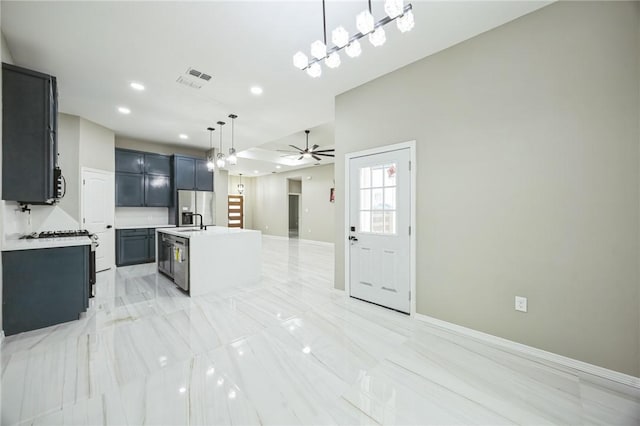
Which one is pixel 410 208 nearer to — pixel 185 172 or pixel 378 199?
pixel 378 199

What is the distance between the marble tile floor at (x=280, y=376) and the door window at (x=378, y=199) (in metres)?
1.12

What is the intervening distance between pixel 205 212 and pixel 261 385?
5.79m

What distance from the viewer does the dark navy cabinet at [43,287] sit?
255 centimetres

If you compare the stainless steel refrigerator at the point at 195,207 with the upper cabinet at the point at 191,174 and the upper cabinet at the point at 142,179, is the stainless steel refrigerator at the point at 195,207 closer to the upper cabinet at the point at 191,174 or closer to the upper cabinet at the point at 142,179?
the upper cabinet at the point at 191,174

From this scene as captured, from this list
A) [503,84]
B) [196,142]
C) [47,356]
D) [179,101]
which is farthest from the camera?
[196,142]

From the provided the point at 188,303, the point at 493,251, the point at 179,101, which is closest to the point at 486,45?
the point at 493,251

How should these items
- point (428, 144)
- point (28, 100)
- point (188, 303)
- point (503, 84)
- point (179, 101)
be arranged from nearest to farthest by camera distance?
1. point (503, 84)
2. point (28, 100)
3. point (428, 144)
4. point (188, 303)
5. point (179, 101)

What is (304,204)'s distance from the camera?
10.2 metres

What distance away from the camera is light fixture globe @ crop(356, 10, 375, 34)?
1.51m

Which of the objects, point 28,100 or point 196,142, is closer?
point 28,100

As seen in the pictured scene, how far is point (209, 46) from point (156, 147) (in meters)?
4.91

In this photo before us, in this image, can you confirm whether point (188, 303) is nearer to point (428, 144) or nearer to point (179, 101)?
point (179, 101)

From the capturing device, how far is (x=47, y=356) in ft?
7.26

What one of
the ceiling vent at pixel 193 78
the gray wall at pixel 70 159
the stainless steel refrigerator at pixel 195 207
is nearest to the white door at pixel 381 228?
the ceiling vent at pixel 193 78
